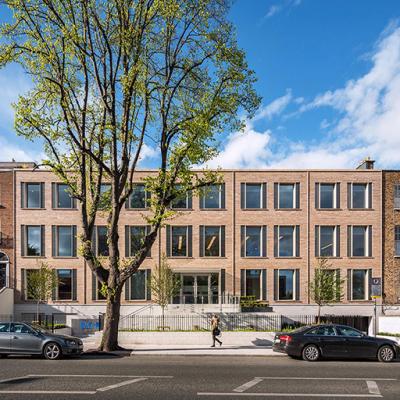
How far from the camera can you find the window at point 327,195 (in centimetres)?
3297

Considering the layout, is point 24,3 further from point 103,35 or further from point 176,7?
point 176,7

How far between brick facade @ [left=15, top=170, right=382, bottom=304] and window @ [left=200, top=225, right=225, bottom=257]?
1.02ft

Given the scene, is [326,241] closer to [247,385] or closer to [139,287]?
[139,287]

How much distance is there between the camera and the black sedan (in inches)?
625

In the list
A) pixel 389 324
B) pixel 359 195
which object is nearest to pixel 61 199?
pixel 359 195

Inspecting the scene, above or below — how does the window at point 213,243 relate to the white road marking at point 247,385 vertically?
above

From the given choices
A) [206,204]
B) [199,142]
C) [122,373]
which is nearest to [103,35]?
[199,142]

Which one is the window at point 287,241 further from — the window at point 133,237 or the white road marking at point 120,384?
the white road marking at point 120,384

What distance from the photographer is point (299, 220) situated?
108ft

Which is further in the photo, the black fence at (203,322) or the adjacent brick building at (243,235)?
the adjacent brick building at (243,235)

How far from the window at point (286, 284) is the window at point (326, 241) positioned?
2.51 metres

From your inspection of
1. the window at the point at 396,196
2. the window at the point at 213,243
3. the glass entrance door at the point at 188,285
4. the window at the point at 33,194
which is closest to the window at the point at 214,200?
the window at the point at 213,243

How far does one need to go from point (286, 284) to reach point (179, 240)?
8694 millimetres

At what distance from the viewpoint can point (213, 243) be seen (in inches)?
1289
